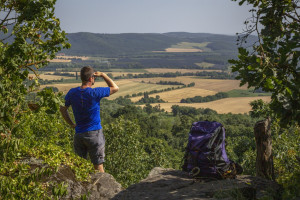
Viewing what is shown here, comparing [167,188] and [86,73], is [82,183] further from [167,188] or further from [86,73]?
[86,73]

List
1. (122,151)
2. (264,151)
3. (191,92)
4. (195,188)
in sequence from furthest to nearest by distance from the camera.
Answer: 1. (191,92)
2. (122,151)
3. (264,151)
4. (195,188)

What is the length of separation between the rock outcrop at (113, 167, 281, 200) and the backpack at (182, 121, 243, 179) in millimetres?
195

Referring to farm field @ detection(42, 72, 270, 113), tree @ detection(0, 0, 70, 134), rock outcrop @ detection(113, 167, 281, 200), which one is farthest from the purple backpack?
farm field @ detection(42, 72, 270, 113)

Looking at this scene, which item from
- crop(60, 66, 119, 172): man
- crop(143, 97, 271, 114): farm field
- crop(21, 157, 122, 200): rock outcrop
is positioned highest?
crop(60, 66, 119, 172): man

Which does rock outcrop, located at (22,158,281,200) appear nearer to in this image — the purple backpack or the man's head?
the purple backpack

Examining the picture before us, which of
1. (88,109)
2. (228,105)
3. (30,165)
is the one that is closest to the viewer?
(30,165)

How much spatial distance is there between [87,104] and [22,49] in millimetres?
2966

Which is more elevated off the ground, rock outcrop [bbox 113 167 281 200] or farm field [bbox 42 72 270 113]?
rock outcrop [bbox 113 167 281 200]

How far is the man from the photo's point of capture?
6609mm

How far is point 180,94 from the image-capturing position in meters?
126

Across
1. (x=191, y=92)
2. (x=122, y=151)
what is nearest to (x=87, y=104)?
(x=122, y=151)

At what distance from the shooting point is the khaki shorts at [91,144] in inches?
269

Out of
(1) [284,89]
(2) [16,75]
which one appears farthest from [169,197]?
(2) [16,75]

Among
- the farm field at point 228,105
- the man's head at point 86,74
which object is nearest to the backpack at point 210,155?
the man's head at point 86,74
